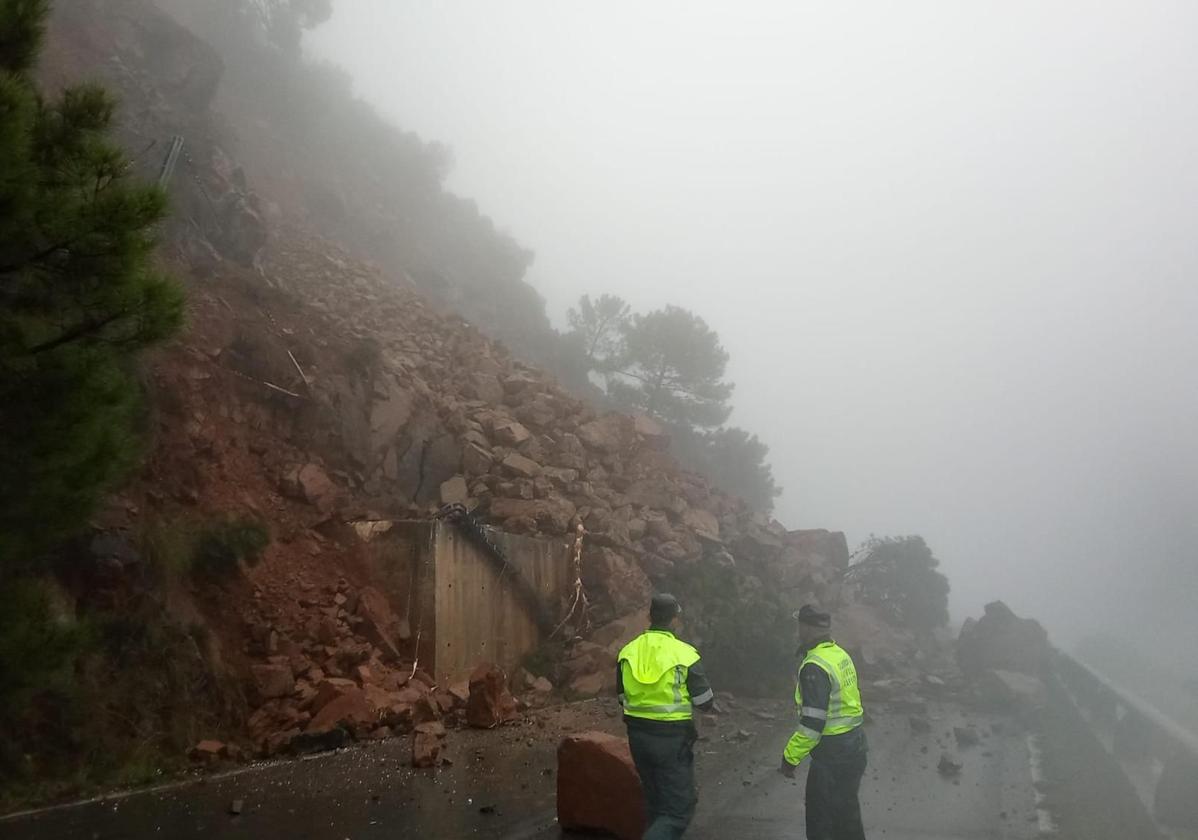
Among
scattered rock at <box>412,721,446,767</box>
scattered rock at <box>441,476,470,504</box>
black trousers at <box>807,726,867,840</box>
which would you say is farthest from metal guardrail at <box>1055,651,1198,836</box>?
scattered rock at <box>441,476,470,504</box>

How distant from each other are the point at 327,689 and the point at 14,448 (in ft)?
17.5

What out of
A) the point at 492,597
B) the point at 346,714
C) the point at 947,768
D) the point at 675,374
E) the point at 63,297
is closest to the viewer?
the point at 63,297

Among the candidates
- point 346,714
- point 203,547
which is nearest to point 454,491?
point 203,547

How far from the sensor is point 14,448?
4574 mm

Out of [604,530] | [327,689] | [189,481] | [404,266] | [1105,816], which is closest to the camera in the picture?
[1105,816]

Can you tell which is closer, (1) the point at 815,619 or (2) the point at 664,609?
(2) the point at 664,609

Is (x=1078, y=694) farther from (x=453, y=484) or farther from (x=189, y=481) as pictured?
(x=189, y=481)

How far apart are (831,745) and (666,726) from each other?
122 centimetres

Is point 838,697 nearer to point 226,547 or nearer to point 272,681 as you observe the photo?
point 272,681

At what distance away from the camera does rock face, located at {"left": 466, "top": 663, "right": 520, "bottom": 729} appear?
9898 millimetres

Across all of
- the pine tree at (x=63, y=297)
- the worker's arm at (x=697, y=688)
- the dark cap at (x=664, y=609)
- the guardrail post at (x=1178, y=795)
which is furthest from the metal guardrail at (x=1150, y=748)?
the pine tree at (x=63, y=297)

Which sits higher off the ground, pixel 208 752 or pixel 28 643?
pixel 28 643

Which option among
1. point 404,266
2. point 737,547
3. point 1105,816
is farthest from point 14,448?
point 404,266

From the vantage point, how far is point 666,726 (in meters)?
4.68
